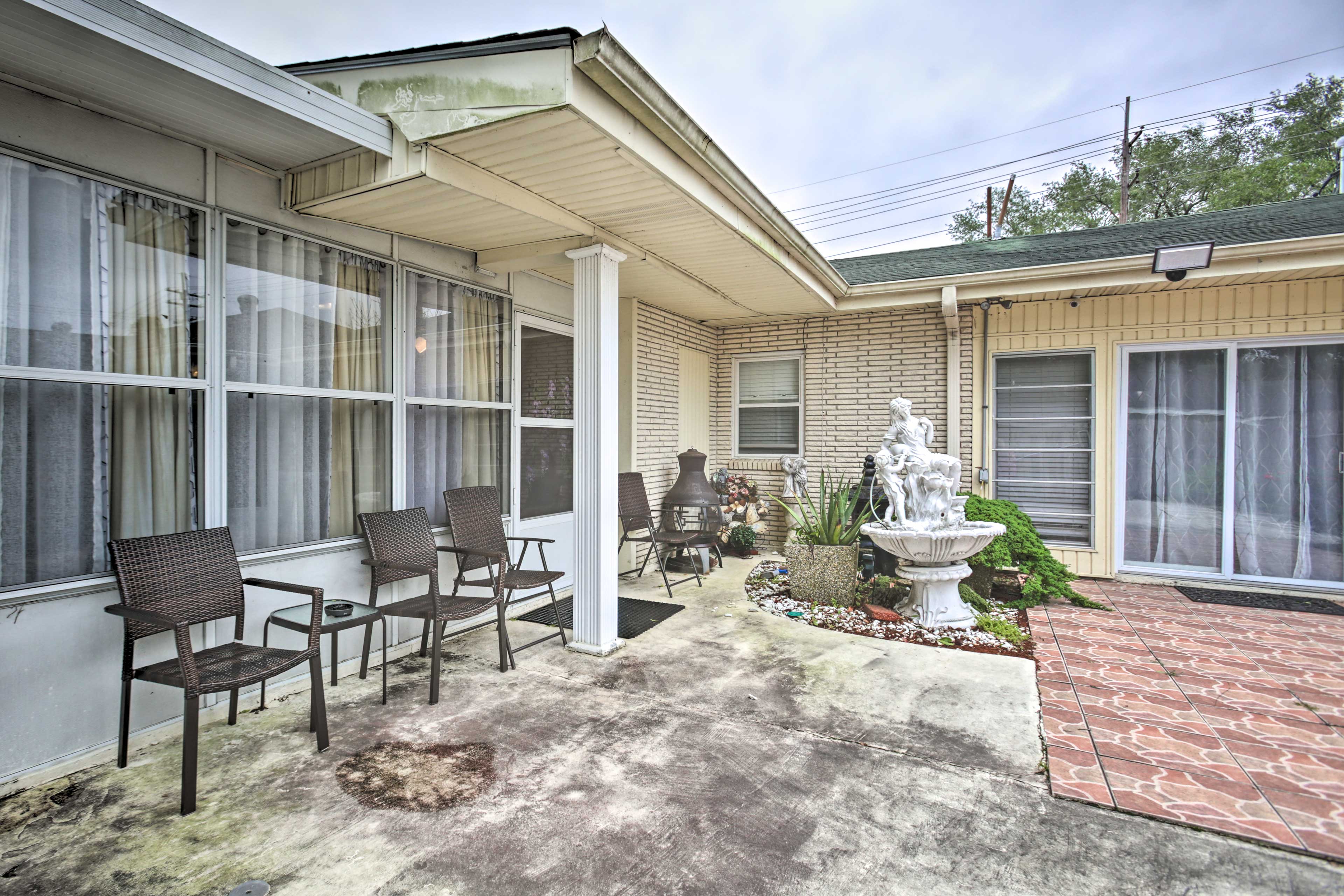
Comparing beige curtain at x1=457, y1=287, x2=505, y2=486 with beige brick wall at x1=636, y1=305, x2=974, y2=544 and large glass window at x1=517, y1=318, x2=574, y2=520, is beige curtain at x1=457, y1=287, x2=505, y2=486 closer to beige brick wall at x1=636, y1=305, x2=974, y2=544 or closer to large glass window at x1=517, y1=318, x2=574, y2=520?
large glass window at x1=517, y1=318, x2=574, y2=520

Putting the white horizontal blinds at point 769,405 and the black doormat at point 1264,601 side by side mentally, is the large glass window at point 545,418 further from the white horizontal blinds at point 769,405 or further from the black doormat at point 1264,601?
the black doormat at point 1264,601

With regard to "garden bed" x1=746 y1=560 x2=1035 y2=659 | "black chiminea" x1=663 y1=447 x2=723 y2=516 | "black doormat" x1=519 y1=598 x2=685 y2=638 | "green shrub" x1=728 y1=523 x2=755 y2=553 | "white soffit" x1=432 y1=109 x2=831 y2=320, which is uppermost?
"white soffit" x1=432 y1=109 x2=831 y2=320

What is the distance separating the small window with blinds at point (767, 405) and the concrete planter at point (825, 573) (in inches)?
90.3

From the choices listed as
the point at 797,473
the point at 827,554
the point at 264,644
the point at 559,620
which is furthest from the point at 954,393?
the point at 264,644

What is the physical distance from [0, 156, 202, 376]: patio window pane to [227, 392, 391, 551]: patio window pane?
0.44 metres

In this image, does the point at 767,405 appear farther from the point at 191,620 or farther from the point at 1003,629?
the point at 191,620

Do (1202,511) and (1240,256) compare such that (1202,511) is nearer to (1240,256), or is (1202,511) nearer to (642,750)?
(1240,256)

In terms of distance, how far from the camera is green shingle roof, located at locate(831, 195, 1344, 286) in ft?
17.9

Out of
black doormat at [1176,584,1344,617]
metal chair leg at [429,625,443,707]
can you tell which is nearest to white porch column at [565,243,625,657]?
metal chair leg at [429,625,443,707]

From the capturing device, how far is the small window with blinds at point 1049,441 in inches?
233

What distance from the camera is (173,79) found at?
2219 millimetres

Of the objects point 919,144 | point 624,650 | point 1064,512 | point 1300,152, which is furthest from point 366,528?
point 919,144

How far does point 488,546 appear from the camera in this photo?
4195 mm

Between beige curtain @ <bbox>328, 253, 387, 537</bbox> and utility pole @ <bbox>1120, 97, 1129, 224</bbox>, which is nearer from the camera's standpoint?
beige curtain @ <bbox>328, 253, 387, 537</bbox>
